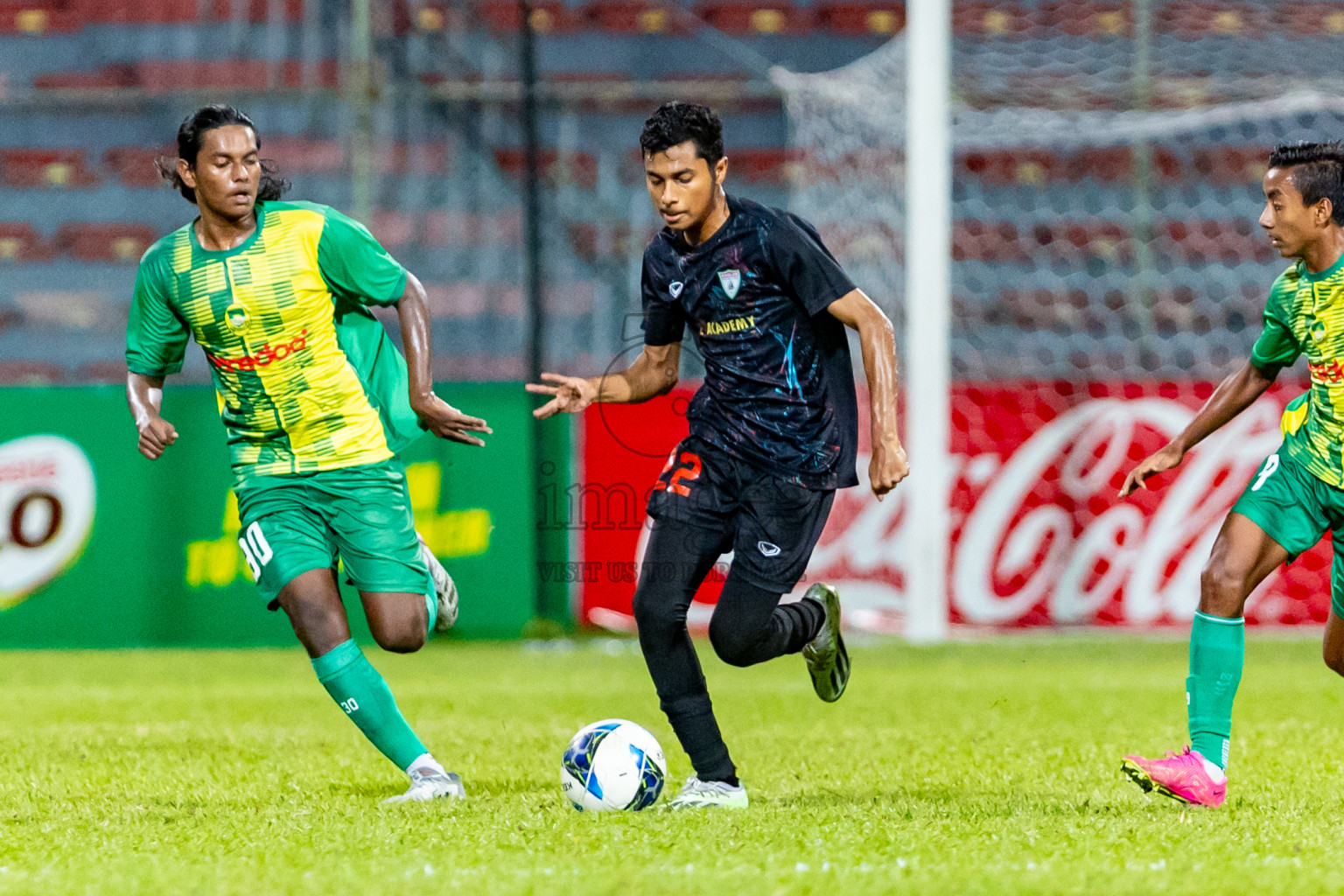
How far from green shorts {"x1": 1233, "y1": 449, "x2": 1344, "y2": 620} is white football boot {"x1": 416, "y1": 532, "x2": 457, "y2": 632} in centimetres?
257

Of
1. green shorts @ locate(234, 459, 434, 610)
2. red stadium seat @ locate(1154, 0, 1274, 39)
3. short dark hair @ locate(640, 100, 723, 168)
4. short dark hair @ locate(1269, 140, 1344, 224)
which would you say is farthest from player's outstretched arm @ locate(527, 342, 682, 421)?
red stadium seat @ locate(1154, 0, 1274, 39)

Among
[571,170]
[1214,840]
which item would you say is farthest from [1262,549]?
[571,170]

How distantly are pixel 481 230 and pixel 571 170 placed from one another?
0.91m

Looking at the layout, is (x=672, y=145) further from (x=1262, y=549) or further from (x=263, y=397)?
(x=1262, y=549)

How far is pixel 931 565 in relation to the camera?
11.1 metres

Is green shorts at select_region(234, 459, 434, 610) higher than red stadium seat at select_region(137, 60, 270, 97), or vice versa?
red stadium seat at select_region(137, 60, 270, 97)

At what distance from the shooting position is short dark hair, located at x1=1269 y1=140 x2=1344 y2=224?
4879mm

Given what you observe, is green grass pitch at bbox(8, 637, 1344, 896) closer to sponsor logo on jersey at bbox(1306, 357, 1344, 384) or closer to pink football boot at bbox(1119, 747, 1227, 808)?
pink football boot at bbox(1119, 747, 1227, 808)

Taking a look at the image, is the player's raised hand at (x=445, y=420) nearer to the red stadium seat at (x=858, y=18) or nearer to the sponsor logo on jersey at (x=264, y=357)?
the sponsor logo on jersey at (x=264, y=357)

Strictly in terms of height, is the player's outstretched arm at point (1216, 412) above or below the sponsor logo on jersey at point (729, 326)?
below

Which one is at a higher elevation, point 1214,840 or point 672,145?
point 672,145

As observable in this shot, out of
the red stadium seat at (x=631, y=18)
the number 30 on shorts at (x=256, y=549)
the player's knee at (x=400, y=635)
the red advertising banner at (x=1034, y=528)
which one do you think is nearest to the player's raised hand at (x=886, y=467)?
the player's knee at (x=400, y=635)

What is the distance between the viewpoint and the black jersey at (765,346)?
5121 millimetres

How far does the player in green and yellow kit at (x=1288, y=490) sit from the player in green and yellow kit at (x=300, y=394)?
224 centimetres
